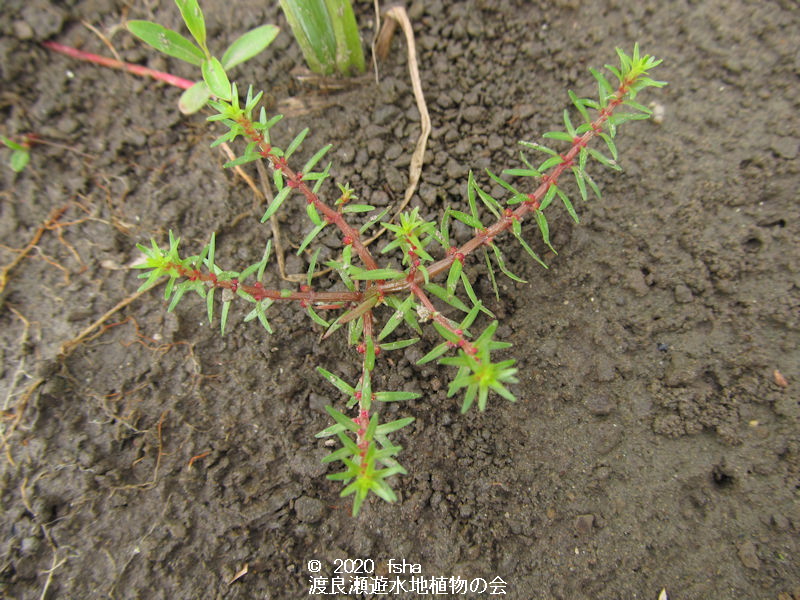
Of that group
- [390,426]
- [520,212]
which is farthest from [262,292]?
[520,212]

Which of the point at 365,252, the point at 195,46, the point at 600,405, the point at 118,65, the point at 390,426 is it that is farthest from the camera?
the point at 118,65

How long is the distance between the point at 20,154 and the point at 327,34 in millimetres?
1819

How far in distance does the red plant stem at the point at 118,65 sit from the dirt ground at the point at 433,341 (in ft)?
0.16

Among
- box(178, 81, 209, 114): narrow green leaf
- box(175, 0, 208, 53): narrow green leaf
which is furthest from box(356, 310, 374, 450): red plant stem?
box(175, 0, 208, 53): narrow green leaf

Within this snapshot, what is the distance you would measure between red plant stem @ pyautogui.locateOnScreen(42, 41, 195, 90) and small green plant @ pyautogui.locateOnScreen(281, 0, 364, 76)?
75 centimetres

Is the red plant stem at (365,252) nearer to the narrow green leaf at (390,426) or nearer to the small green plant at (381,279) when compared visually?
the small green plant at (381,279)

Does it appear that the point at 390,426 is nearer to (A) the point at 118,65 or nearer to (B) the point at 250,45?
(B) the point at 250,45

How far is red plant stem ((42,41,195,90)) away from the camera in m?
2.94

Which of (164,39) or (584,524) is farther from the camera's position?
(164,39)

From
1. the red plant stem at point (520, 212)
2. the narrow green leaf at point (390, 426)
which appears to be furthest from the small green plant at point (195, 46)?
the narrow green leaf at point (390, 426)

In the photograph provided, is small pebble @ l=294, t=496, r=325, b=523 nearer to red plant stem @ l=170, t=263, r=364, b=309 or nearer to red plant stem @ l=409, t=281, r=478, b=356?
red plant stem @ l=170, t=263, r=364, b=309

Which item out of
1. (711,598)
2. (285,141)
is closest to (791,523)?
(711,598)

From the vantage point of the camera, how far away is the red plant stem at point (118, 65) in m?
2.94

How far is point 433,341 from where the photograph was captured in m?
2.58
